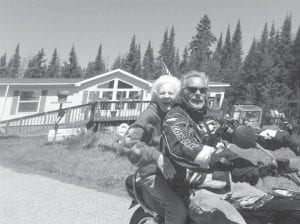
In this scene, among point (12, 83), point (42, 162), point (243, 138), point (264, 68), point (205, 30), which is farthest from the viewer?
point (205, 30)

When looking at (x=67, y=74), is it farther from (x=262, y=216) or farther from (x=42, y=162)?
(x=262, y=216)

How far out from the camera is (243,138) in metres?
2.44

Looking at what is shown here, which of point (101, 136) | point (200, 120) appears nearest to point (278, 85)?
point (101, 136)

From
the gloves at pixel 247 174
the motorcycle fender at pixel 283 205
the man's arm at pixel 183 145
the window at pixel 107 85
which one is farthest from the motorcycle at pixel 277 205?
the window at pixel 107 85

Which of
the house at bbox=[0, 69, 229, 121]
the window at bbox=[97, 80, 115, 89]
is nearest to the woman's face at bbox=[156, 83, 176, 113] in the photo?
the house at bbox=[0, 69, 229, 121]

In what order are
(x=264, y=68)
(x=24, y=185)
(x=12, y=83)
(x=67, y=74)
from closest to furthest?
(x=24, y=185) → (x=12, y=83) → (x=264, y=68) → (x=67, y=74)

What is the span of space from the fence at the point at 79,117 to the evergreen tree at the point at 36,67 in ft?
199

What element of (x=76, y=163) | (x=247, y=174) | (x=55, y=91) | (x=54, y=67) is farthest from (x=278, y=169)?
(x=54, y=67)

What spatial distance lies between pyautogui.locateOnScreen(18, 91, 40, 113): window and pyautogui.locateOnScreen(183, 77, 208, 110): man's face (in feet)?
86.3

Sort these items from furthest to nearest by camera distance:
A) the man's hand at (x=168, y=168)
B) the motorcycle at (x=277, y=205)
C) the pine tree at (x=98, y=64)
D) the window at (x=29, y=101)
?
the pine tree at (x=98, y=64) < the window at (x=29, y=101) < the man's hand at (x=168, y=168) < the motorcycle at (x=277, y=205)

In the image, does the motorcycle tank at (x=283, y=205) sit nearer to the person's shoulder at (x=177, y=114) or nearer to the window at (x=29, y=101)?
the person's shoulder at (x=177, y=114)

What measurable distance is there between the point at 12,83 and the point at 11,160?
49.5ft

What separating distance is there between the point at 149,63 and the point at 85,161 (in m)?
93.0

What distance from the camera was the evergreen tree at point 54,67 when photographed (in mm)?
89000
